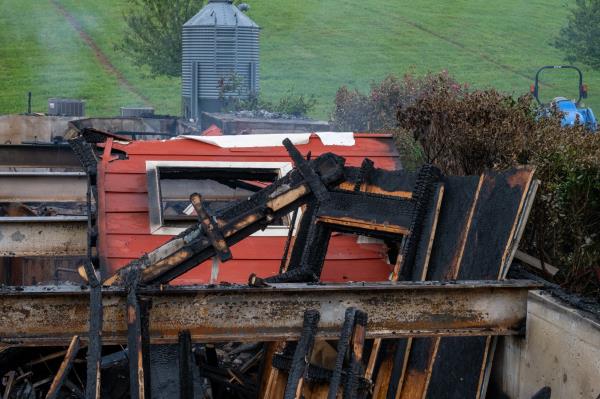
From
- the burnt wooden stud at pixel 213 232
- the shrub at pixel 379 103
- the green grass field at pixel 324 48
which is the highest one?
the burnt wooden stud at pixel 213 232

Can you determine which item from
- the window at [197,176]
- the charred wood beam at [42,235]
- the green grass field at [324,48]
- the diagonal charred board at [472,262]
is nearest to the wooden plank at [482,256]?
the diagonal charred board at [472,262]

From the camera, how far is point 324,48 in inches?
2287

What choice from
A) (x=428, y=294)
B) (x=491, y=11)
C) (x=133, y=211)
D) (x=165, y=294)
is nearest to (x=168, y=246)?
(x=165, y=294)

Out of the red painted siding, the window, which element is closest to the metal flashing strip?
the window

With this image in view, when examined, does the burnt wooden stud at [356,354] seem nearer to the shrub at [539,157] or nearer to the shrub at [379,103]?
the shrub at [539,157]

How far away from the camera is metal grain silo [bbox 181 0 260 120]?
29.1 meters

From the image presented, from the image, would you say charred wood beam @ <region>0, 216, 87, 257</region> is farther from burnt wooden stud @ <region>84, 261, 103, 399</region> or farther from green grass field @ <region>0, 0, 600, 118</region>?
green grass field @ <region>0, 0, 600, 118</region>

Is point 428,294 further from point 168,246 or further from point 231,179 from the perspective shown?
point 231,179

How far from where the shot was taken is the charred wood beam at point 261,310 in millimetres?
5270

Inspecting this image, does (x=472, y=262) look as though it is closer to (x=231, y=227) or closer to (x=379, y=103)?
(x=231, y=227)

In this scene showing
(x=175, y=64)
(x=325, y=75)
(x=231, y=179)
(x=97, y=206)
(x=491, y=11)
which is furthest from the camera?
(x=491, y=11)

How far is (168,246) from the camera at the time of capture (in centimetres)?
572

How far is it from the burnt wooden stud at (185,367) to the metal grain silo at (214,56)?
23130 millimetres

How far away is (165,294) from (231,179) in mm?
4304
